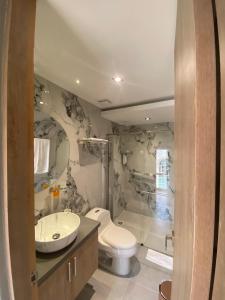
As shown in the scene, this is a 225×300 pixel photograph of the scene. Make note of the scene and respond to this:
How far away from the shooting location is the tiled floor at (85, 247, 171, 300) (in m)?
1.55

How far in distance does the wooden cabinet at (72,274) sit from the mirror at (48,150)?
0.70m

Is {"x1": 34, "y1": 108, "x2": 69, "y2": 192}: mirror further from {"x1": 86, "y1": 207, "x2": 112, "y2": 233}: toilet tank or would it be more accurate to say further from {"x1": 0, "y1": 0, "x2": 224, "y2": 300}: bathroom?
{"x1": 86, "y1": 207, "x2": 112, "y2": 233}: toilet tank

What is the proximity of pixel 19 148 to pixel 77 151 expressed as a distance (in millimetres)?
1347

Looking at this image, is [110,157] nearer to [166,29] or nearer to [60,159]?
[60,159]

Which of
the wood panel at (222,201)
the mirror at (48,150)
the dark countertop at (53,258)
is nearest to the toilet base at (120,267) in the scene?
the dark countertop at (53,258)

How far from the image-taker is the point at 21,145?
2.06 ft

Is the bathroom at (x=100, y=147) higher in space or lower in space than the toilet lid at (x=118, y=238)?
higher

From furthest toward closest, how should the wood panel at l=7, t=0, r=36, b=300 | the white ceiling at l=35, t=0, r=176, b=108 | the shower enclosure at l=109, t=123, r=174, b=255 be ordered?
the shower enclosure at l=109, t=123, r=174, b=255
the white ceiling at l=35, t=0, r=176, b=108
the wood panel at l=7, t=0, r=36, b=300

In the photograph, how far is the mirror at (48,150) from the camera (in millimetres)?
1447

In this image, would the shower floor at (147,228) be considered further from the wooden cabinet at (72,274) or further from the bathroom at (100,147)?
the wooden cabinet at (72,274)

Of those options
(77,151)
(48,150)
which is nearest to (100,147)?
(77,151)

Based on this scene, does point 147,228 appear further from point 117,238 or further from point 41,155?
point 41,155

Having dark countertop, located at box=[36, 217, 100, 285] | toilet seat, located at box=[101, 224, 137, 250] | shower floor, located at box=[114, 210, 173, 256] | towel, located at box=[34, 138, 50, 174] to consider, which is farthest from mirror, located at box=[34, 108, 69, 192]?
shower floor, located at box=[114, 210, 173, 256]

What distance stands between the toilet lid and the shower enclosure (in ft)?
2.64
